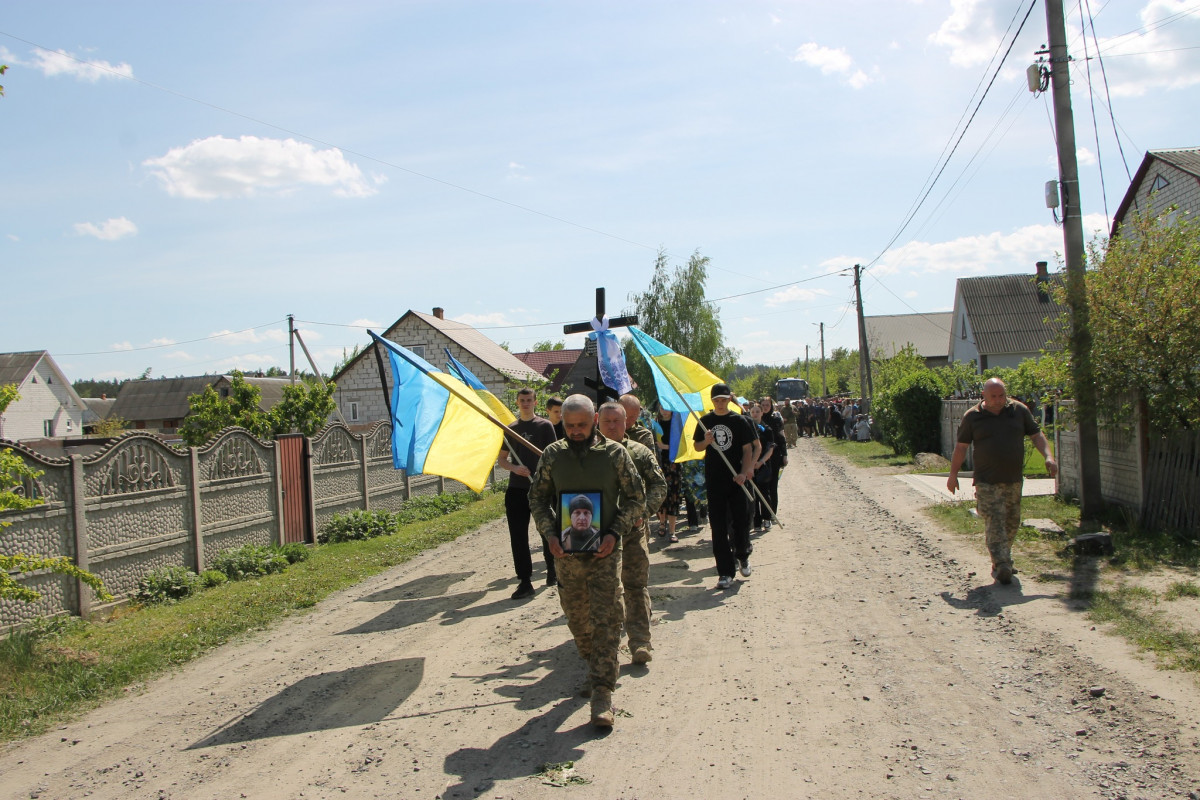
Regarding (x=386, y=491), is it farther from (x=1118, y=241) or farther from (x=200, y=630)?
(x=1118, y=241)

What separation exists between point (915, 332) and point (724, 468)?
2262 inches

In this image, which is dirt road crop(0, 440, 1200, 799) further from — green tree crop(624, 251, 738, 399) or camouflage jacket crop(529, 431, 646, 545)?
green tree crop(624, 251, 738, 399)

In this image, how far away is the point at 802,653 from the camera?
5.83m

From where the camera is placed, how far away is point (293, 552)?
1098 centimetres

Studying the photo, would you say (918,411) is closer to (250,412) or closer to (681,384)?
(681,384)

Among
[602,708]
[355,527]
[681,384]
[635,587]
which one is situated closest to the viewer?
[602,708]

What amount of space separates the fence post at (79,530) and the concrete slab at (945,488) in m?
10.5

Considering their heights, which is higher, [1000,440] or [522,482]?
[1000,440]

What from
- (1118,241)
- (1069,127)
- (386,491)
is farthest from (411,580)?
(1069,127)

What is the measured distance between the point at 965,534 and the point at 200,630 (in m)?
8.44

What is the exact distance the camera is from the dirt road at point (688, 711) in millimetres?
3982

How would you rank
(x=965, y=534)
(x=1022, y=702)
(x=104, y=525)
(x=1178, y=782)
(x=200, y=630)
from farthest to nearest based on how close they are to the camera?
(x=965, y=534)
(x=104, y=525)
(x=200, y=630)
(x=1022, y=702)
(x=1178, y=782)

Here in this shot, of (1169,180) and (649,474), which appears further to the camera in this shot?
(1169,180)

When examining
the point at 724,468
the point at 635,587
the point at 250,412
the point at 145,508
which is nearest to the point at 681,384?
the point at 724,468
